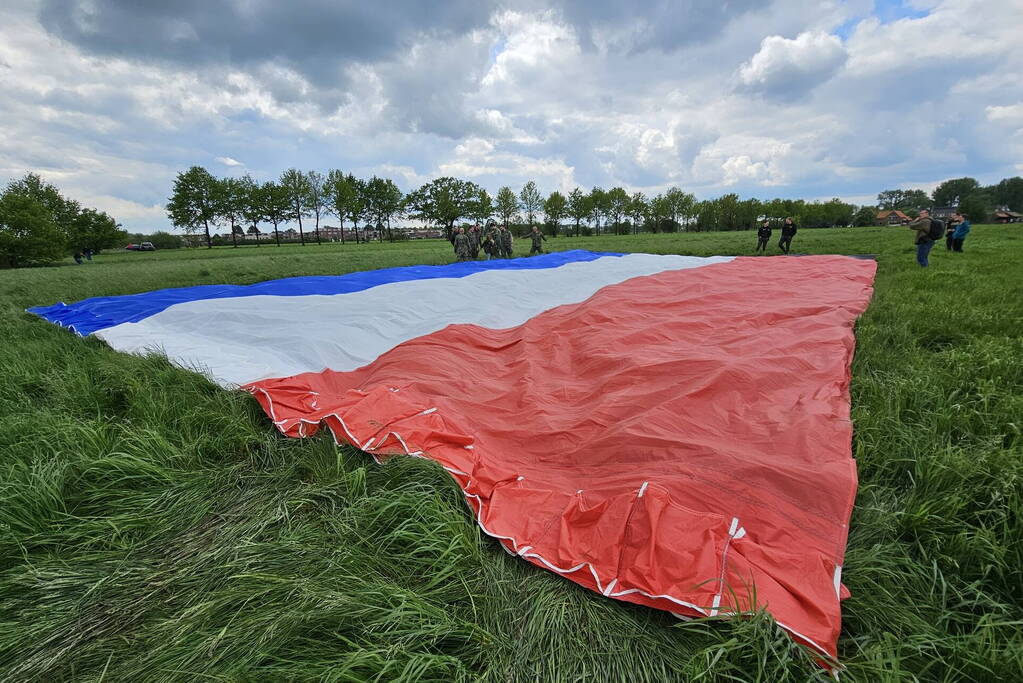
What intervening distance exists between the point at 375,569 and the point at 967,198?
371 feet

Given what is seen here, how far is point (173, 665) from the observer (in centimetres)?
123

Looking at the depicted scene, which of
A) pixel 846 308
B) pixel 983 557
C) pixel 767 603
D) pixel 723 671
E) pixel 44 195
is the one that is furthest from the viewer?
pixel 44 195

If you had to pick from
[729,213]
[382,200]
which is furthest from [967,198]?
[382,200]

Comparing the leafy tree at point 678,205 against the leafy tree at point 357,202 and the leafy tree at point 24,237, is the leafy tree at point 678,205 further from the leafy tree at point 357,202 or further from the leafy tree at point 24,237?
the leafy tree at point 24,237

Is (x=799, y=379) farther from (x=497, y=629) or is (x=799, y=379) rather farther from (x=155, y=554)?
(x=155, y=554)

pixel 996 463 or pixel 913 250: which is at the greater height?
pixel 913 250

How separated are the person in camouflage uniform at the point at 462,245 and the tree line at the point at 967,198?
8395 centimetres

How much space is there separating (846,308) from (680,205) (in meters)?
69.7

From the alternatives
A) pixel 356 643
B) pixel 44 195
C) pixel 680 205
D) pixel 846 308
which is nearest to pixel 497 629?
pixel 356 643

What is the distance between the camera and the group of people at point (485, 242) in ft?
44.9

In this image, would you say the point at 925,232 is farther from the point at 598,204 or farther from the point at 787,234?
the point at 598,204

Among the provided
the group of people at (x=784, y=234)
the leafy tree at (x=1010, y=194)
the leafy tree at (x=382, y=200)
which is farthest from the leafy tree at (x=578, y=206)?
the leafy tree at (x=1010, y=194)

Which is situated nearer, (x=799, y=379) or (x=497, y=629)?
(x=497, y=629)

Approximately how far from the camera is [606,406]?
105 inches
